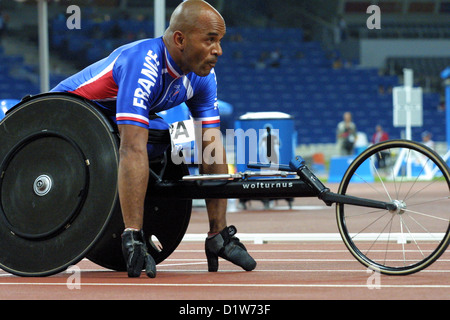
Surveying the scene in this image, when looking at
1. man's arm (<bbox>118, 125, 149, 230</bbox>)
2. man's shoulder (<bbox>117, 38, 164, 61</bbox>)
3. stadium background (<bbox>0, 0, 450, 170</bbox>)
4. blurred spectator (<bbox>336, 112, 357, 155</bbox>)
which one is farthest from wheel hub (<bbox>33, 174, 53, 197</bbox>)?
stadium background (<bbox>0, 0, 450, 170</bbox>)

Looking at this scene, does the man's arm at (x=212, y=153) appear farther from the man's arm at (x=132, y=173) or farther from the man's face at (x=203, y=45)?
the man's arm at (x=132, y=173)

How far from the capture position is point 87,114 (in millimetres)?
5809

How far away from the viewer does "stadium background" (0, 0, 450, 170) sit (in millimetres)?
37938

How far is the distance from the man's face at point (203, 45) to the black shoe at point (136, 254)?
A: 1151 millimetres

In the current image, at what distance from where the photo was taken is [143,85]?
5598 millimetres

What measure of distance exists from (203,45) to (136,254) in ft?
4.58

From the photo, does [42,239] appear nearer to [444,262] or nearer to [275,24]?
[444,262]

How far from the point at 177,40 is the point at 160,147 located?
0.75 meters

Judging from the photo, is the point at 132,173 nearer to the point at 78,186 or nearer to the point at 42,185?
the point at 78,186

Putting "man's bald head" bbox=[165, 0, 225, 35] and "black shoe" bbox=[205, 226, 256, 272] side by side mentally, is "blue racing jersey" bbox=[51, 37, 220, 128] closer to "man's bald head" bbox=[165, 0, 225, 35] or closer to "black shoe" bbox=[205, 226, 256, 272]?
"man's bald head" bbox=[165, 0, 225, 35]

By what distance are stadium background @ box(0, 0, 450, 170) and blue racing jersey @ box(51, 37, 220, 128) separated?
28.3 m

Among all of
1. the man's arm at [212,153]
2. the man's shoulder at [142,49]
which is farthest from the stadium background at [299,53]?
the man's shoulder at [142,49]

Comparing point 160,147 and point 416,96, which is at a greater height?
point 416,96

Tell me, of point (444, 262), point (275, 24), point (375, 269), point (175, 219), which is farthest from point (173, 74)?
point (275, 24)
